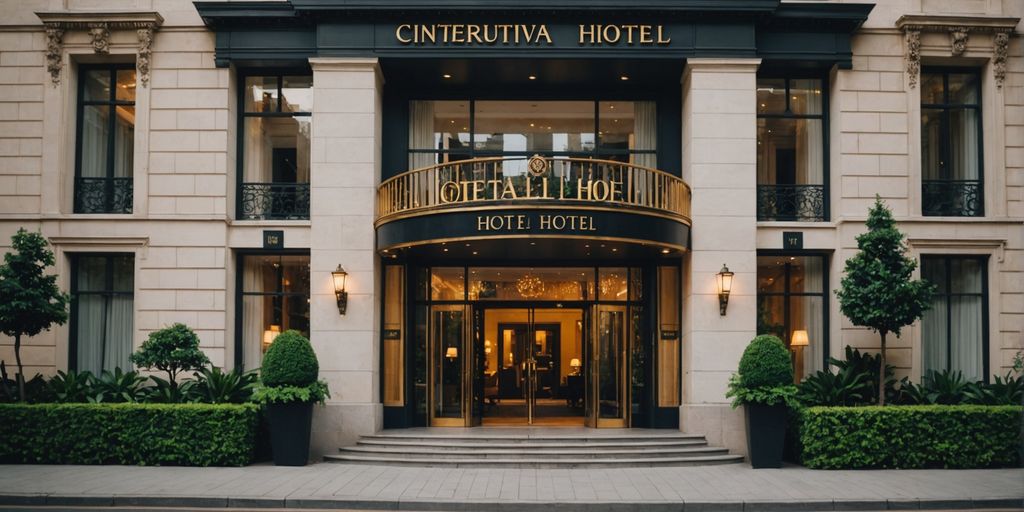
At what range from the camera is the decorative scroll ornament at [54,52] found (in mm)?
20359

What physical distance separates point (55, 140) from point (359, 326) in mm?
7958

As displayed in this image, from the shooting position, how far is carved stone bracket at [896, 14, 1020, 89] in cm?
2041

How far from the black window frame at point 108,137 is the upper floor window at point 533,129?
21.3ft

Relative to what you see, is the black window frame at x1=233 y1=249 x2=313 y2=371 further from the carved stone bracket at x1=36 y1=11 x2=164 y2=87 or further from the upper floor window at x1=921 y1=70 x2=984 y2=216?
the upper floor window at x1=921 y1=70 x2=984 y2=216

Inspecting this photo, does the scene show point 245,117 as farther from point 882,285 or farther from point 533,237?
point 882,285

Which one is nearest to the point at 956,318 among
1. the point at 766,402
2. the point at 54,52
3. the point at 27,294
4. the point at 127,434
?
the point at 766,402

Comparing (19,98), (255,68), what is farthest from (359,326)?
(19,98)

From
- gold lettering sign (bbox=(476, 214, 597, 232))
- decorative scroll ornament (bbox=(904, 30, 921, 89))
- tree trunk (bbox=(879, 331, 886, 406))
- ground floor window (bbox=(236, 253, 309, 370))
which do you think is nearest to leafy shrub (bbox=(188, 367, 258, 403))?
ground floor window (bbox=(236, 253, 309, 370))

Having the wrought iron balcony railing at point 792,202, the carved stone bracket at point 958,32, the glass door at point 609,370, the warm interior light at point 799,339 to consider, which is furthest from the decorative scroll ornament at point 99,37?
the carved stone bracket at point 958,32

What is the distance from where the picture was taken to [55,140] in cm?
2044

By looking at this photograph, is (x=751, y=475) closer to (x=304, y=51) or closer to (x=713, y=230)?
(x=713, y=230)

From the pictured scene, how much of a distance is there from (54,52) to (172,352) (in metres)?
7.51

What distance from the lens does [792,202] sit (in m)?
21.1

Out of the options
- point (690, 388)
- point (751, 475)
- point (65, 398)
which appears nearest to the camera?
point (751, 475)
